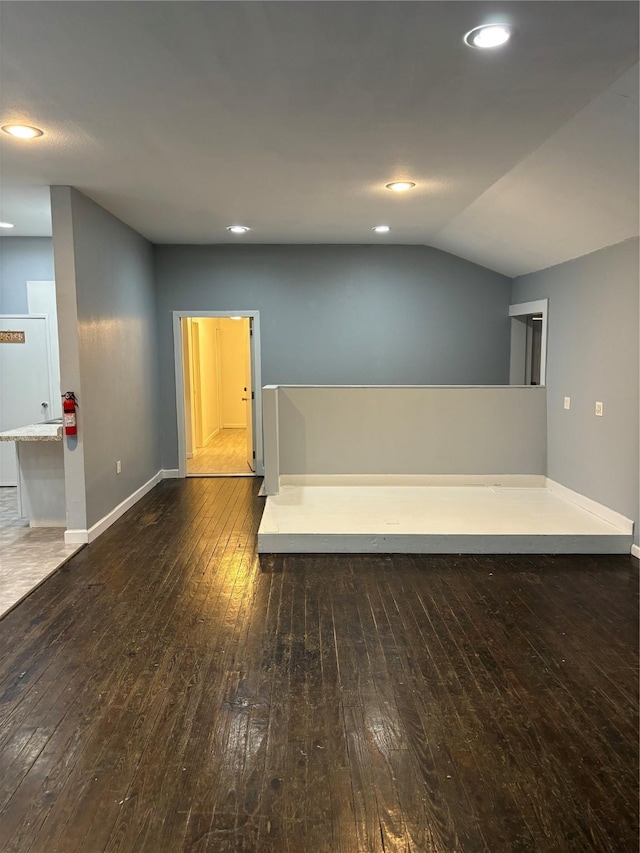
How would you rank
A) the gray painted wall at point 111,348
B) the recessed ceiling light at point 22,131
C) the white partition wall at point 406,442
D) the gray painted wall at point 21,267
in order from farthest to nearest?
the gray painted wall at point 21,267, the white partition wall at point 406,442, the gray painted wall at point 111,348, the recessed ceiling light at point 22,131

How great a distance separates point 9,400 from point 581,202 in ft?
18.8

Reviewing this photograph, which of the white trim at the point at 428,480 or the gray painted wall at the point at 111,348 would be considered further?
the white trim at the point at 428,480

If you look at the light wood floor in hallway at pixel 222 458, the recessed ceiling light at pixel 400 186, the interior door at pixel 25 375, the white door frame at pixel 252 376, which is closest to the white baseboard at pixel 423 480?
the white door frame at pixel 252 376

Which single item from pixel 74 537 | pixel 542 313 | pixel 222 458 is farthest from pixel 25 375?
pixel 542 313

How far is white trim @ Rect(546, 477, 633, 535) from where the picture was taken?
171 inches

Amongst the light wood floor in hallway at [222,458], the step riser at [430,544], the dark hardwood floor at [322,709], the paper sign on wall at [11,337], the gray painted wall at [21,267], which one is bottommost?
the dark hardwood floor at [322,709]

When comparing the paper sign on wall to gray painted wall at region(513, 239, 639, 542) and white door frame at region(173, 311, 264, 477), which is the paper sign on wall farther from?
gray painted wall at region(513, 239, 639, 542)

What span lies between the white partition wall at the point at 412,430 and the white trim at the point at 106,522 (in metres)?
1.53

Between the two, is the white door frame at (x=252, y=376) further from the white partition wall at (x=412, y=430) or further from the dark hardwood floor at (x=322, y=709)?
the dark hardwood floor at (x=322, y=709)

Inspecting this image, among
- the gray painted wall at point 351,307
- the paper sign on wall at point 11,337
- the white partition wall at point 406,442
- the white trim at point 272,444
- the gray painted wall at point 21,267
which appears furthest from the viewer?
the gray painted wall at point 351,307

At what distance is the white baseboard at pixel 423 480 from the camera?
587 cm

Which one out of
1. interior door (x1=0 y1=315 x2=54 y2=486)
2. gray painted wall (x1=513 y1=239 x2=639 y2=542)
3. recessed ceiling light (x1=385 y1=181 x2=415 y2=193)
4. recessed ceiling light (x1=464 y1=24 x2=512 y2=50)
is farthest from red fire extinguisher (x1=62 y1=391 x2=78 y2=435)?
gray painted wall (x1=513 y1=239 x2=639 y2=542)

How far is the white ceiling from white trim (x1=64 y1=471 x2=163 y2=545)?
105 inches

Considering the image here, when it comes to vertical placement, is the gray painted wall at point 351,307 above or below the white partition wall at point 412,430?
above
